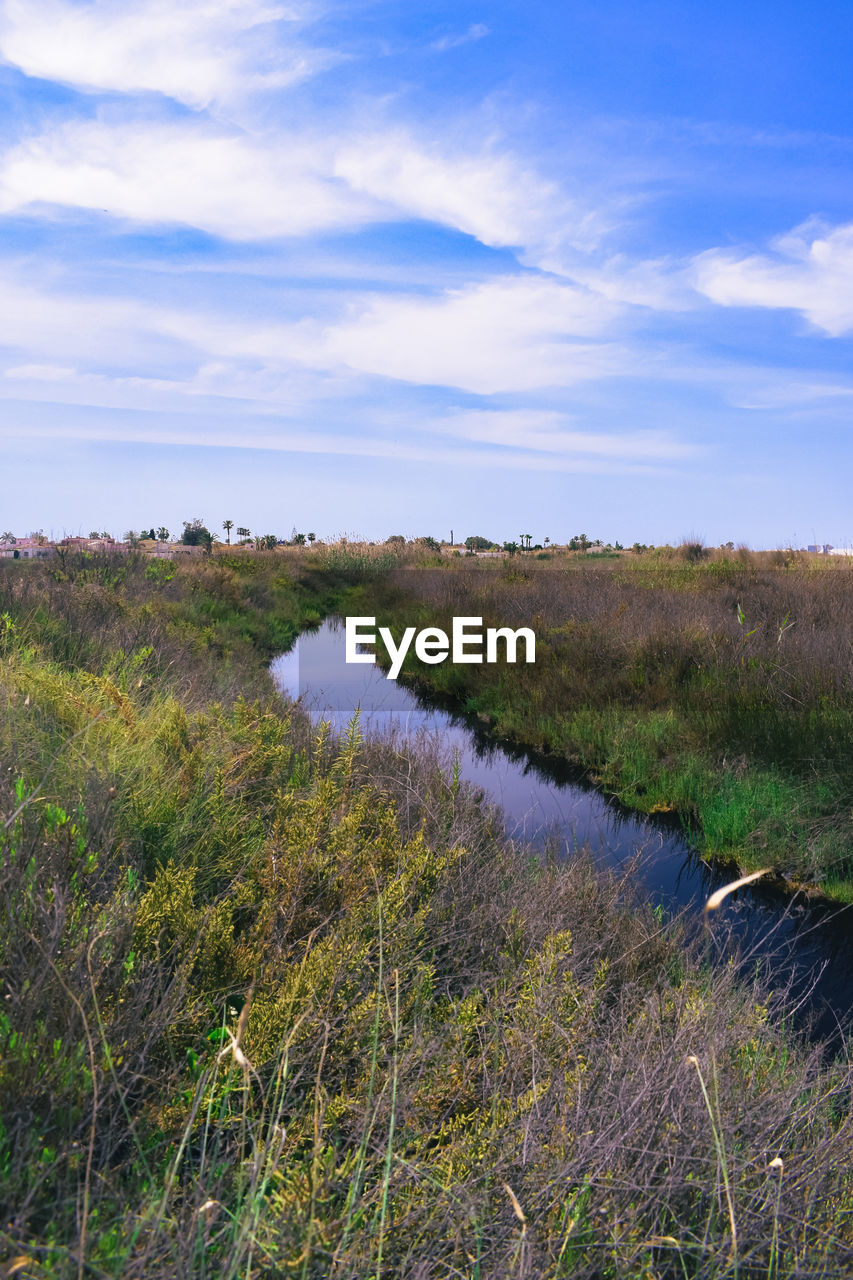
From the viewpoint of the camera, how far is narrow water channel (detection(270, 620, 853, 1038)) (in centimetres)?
473

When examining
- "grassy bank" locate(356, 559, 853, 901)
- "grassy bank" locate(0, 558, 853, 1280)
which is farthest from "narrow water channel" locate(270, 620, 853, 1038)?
"grassy bank" locate(0, 558, 853, 1280)

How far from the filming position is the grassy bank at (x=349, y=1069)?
170 centimetres

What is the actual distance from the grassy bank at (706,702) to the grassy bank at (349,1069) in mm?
2508

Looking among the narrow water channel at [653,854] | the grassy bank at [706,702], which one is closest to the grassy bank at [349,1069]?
the narrow water channel at [653,854]

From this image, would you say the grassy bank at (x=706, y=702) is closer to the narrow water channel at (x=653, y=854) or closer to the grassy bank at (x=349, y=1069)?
the narrow water channel at (x=653, y=854)

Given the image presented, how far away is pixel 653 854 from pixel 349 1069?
14.9 ft

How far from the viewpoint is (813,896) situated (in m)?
5.92

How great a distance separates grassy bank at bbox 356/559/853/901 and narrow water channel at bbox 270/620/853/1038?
27 centimetres

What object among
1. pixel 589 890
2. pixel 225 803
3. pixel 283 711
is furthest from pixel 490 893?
pixel 283 711

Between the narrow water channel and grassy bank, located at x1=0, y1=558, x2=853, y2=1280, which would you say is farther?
the narrow water channel

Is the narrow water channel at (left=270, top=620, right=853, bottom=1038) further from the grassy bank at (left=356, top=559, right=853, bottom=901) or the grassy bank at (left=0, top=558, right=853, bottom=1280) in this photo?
the grassy bank at (left=0, top=558, right=853, bottom=1280)

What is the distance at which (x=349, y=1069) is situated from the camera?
8.32 ft

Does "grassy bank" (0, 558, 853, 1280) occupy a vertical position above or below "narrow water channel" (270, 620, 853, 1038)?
above

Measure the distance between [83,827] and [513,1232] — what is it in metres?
2.23
